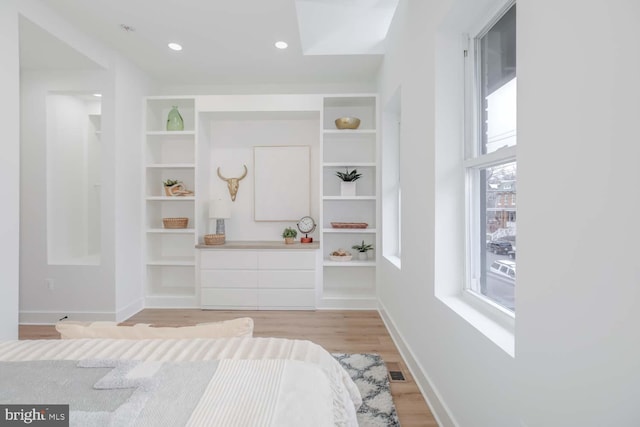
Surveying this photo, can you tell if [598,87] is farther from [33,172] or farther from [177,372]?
[33,172]

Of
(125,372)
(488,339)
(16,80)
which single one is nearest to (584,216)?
(488,339)

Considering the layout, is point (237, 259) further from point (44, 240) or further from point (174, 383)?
point (174, 383)

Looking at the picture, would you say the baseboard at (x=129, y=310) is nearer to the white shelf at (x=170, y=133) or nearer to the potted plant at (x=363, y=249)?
the white shelf at (x=170, y=133)

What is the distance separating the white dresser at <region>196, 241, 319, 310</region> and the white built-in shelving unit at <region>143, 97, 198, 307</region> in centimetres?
35

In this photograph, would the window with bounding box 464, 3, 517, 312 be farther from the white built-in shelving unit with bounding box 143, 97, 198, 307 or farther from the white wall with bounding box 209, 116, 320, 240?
the white built-in shelving unit with bounding box 143, 97, 198, 307

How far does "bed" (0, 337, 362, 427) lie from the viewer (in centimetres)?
76

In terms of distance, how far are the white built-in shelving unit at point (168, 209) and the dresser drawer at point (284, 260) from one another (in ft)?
2.76

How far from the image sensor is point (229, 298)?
12.0ft

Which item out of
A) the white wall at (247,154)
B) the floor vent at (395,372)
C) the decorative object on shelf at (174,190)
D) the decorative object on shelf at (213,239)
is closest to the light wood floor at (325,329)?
the floor vent at (395,372)

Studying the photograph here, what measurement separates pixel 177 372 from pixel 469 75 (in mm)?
1914

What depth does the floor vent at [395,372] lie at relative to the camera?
2.20 meters

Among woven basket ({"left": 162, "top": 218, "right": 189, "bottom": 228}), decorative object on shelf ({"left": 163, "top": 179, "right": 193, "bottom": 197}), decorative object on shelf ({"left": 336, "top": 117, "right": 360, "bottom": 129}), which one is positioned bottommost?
woven basket ({"left": 162, "top": 218, "right": 189, "bottom": 228})

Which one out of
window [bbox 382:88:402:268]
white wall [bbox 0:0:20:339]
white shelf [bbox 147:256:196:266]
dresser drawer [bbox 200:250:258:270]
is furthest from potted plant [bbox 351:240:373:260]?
white wall [bbox 0:0:20:339]

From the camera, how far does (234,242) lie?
12.8 ft
